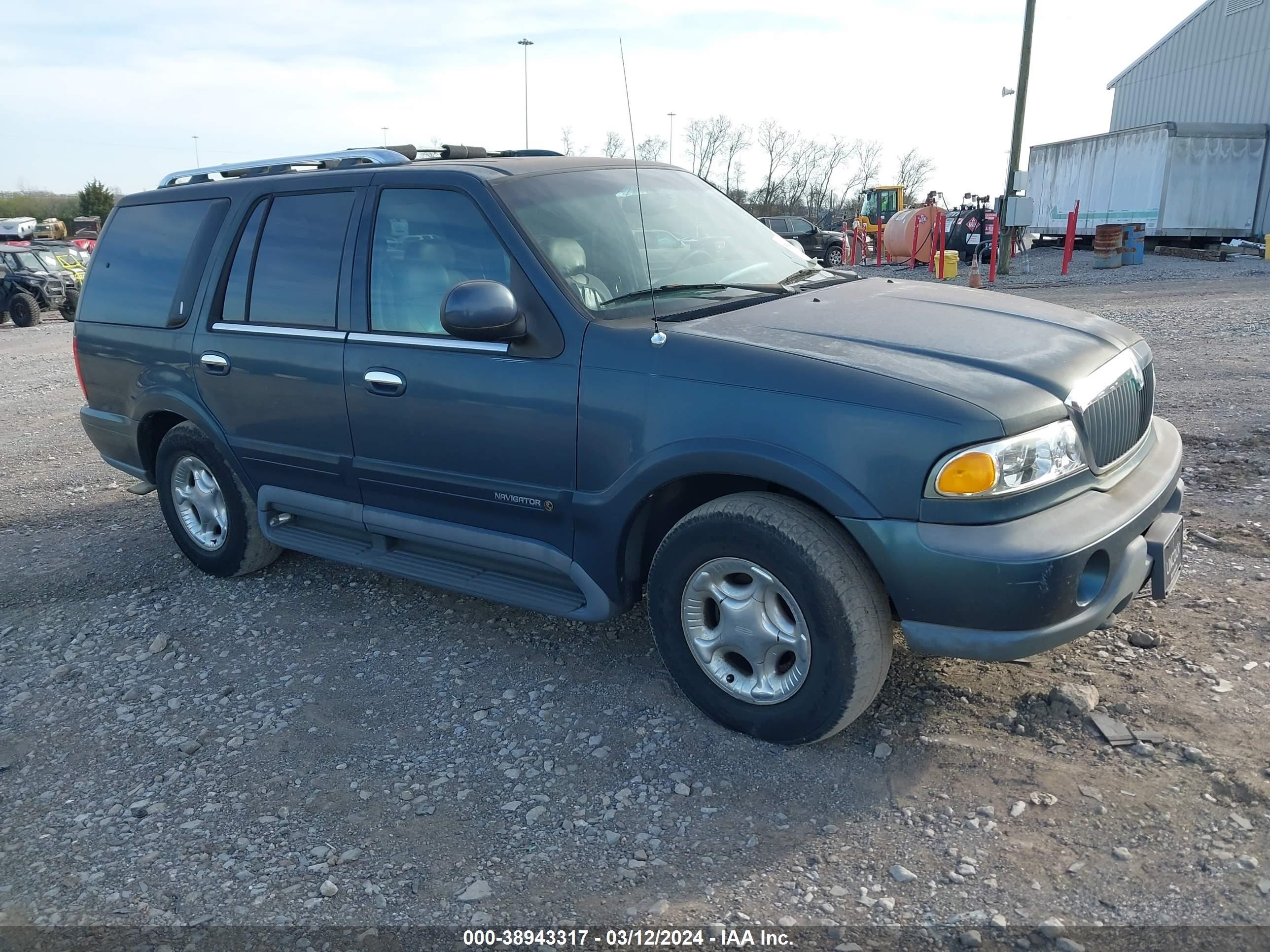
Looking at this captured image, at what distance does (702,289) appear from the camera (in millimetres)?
3688

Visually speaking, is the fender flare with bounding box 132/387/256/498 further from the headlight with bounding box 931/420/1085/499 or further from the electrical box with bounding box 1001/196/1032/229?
the electrical box with bounding box 1001/196/1032/229

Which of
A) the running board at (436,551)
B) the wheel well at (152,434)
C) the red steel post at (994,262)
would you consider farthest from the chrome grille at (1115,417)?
the red steel post at (994,262)

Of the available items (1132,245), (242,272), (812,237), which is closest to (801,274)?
(242,272)

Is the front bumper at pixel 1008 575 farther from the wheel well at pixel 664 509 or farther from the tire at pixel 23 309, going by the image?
the tire at pixel 23 309

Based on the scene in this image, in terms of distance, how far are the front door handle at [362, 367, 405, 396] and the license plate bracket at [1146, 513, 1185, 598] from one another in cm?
269

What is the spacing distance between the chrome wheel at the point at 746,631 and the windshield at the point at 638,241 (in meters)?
1.02

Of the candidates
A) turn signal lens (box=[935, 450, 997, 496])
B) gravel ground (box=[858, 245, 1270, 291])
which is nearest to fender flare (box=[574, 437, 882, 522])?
turn signal lens (box=[935, 450, 997, 496])

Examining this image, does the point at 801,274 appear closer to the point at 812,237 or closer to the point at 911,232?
the point at 911,232

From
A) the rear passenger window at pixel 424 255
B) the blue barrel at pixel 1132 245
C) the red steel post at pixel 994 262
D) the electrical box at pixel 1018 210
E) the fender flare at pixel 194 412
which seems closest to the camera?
the rear passenger window at pixel 424 255

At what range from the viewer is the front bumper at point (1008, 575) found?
2.68m

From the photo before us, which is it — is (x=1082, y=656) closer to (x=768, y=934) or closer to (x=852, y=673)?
(x=852, y=673)

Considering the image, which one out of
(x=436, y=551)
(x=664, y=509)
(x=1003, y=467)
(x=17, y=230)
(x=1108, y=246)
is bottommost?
(x=436, y=551)

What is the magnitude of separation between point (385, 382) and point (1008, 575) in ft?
7.88

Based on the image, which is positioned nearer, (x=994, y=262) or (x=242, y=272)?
(x=242, y=272)
